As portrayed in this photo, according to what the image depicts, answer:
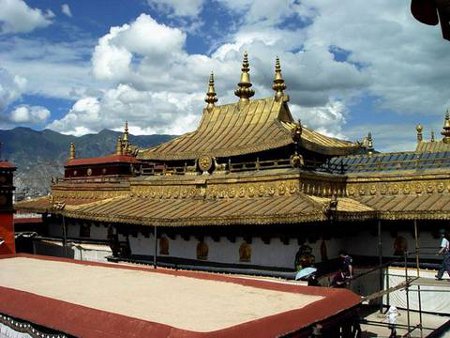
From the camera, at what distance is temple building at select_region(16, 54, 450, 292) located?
1521 centimetres

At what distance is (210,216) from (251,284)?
6956mm

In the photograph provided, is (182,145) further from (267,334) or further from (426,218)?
(267,334)

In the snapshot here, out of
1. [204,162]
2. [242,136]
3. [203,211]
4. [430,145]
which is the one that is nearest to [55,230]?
[204,162]

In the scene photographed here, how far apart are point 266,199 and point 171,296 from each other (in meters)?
8.64

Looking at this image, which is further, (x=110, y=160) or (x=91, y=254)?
(x=110, y=160)

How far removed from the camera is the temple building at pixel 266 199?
15.2 m

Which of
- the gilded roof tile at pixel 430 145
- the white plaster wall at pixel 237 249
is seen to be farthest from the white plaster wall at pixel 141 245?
the gilded roof tile at pixel 430 145

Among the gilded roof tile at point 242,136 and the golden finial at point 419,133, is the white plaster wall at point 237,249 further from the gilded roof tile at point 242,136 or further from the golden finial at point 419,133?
the golden finial at point 419,133

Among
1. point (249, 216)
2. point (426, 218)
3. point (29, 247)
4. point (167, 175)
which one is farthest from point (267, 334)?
point (29, 247)

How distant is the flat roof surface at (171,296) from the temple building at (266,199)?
5.24 metres

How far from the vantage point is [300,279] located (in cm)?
1352

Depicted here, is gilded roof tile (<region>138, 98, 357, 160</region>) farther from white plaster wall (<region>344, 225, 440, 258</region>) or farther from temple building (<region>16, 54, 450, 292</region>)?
white plaster wall (<region>344, 225, 440, 258</region>)

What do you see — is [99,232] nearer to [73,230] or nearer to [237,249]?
[73,230]

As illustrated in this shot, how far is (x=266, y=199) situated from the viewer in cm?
1619
